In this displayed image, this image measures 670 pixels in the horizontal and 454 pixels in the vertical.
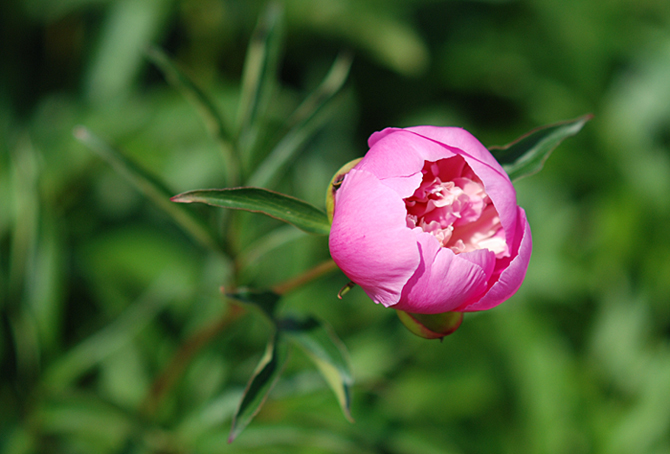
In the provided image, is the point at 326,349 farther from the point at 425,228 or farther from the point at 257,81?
the point at 257,81

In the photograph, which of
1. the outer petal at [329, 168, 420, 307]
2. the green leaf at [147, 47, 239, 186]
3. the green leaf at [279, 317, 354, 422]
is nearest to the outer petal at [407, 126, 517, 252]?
the outer petal at [329, 168, 420, 307]

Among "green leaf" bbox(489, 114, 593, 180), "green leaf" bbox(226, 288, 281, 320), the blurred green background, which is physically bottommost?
the blurred green background

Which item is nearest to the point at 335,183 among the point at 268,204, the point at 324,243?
the point at 268,204

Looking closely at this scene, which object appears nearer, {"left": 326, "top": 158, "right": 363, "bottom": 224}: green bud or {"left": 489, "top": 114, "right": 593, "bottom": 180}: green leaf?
{"left": 326, "top": 158, "right": 363, "bottom": 224}: green bud

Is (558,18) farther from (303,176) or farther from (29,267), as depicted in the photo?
(29,267)

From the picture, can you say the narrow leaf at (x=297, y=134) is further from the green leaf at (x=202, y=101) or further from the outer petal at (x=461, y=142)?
the outer petal at (x=461, y=142)

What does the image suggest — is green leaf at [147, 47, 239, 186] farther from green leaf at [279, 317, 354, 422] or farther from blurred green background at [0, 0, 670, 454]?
green leaf at [279, 317, 354, 422]

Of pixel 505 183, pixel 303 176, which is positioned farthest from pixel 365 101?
pixel 505 183

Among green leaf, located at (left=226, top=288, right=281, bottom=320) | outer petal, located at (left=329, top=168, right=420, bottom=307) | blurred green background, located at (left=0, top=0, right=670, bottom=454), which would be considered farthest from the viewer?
blurred green background, located at (left=0, top=0, right=670, bottom=454)

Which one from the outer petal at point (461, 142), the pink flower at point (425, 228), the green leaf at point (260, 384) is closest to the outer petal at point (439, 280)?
the pink flower at point (425, 228)
